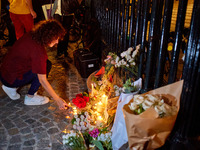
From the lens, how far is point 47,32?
3.71 metres

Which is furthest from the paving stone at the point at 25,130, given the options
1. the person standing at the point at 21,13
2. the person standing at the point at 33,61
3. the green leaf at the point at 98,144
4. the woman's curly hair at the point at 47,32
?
the person standing at the point at 21,13

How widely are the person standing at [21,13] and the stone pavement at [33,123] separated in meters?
2.57

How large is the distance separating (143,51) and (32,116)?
106 inches

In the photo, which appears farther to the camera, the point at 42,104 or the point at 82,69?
the point at 82,69

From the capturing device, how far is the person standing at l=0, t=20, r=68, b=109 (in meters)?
3.74

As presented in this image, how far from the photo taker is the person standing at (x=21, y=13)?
254 inches

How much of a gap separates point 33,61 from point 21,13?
3593 mm

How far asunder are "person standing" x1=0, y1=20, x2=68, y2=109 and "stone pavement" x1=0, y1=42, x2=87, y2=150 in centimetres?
27

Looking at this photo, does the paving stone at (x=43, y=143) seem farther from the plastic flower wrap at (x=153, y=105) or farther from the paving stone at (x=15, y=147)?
the plastic flower wrap at (x=153, y=105)

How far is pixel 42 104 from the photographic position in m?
4.68

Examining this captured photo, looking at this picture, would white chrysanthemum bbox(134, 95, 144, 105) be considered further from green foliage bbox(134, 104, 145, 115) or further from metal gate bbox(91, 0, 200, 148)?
metal gate bbox(91, 0, 200, 148)

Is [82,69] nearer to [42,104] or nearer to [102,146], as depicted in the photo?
[42,104]

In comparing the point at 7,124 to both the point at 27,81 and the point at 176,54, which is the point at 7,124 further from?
the point at 176,54

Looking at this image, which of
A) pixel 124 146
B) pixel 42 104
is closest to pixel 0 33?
pixel 42 104
